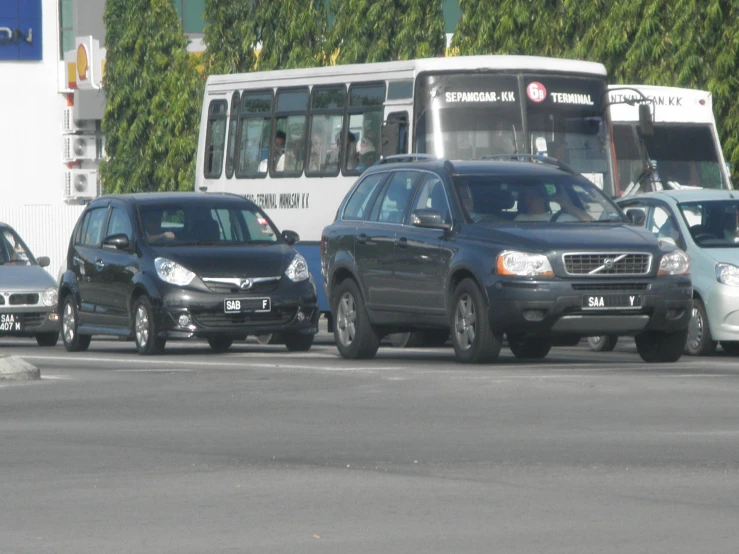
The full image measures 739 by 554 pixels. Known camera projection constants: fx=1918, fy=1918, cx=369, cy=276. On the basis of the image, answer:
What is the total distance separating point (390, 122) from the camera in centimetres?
2341

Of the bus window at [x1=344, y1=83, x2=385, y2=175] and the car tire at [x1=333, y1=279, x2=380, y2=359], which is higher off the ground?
the bus window at [x1=344, y1=83, x2=385, y2=175]

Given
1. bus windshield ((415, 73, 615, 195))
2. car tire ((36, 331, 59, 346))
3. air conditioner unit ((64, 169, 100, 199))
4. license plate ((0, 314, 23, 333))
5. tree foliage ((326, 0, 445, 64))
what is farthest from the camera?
air conditioner unit ((64, 169, 100, 199))

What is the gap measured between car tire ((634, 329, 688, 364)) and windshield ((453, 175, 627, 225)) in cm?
109

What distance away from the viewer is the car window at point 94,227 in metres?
21.3

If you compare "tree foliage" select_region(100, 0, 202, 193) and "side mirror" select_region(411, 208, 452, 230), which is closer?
"side mirror" select_region(411, 208, 452, 230)

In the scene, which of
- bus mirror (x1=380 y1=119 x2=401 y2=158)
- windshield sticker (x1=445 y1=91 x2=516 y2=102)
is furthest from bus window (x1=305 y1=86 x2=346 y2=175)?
windshield sticker (x1=445 y1=91 x2=516 y2=102)

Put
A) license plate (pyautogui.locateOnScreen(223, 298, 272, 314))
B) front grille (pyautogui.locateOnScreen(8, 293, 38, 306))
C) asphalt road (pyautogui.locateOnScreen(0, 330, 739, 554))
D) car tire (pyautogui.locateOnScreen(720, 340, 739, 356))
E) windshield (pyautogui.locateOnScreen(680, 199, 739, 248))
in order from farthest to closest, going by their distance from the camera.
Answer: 1. front grille (pyautogui.locateOnScreen(8, 293, 38, 306))
2. license plate (pyautogui.locateOnScreen(223, 298, 272, 314))
3. car tire (pyautogui.locateOnScreen(720, 340, 739, 356))
4. windshield (pyautogui.locateOnScreen(680, 199, 739, 248))
5. asphalt road (pyautogui.locateOnScreen(0, 330, 739, 554))

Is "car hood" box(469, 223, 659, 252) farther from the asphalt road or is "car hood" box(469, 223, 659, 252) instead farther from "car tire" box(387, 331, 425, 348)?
"car tire" box(387, 331, 425, 348)

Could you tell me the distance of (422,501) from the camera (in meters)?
8.48

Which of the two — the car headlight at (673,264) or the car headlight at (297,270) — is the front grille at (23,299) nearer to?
the car headlight at (297,270)

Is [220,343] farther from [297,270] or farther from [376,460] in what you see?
[376,460]

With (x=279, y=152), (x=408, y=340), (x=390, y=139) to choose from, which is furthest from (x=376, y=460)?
(x=279, y=152)

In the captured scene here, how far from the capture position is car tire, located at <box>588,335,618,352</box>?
20.0 metres

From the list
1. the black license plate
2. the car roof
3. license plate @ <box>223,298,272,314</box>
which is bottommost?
license plate @ <box>223,298,272,314</box>
